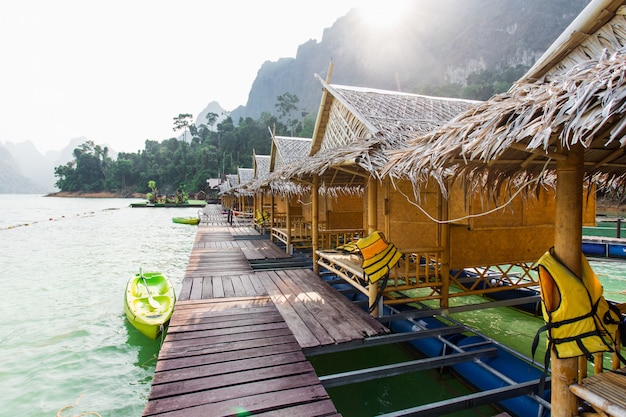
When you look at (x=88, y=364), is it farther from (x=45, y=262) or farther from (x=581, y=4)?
(x=581, y=4)

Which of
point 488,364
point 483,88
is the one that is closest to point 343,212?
point 488,364

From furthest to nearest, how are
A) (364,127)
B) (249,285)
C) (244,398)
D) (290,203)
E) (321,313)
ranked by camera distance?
(290,203), (249,285), (364,127), (321,313), (244,398)

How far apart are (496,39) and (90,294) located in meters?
100.0

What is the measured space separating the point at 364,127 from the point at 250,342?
4554mm

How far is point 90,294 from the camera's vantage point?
1034 cm

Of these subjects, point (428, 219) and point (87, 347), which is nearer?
point (428, 219)

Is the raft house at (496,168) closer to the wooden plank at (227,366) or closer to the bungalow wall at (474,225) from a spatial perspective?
the bungalow wall at (474,225)

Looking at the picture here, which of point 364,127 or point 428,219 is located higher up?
point 364,127

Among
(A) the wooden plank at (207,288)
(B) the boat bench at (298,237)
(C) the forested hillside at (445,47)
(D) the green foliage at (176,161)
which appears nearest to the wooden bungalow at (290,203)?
(B) the boat bench at (298,237)

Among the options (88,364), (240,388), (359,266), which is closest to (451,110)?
(359,266)

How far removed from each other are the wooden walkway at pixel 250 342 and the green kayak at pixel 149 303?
0.61 meters

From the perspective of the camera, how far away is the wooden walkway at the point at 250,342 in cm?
312

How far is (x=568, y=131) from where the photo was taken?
2.06 m

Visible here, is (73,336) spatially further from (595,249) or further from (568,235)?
(595,249)
